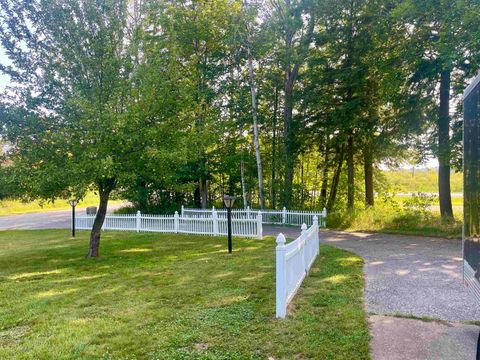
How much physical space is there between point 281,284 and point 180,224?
9.81 metres

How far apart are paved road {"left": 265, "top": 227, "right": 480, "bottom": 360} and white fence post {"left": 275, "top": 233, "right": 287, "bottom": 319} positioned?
1037mm

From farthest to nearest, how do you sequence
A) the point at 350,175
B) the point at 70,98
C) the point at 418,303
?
1. the point at 350,175
2. the point at 70,98
3. the point at 418,303

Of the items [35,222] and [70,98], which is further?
[35,222]

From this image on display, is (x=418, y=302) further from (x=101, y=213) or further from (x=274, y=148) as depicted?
(x=274, y=148)

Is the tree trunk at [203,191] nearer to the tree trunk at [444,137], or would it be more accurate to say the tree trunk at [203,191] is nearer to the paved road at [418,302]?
the paved road at [418,302]

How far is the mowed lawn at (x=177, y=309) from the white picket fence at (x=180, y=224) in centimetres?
285

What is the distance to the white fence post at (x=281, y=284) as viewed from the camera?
434cm

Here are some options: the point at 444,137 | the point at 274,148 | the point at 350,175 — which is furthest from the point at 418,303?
the point at 274,148

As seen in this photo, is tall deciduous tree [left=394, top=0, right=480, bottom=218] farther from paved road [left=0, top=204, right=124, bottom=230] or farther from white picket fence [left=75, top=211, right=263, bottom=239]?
paved road [left=0, top=204, right=124, bottom=230]

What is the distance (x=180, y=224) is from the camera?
13750mm

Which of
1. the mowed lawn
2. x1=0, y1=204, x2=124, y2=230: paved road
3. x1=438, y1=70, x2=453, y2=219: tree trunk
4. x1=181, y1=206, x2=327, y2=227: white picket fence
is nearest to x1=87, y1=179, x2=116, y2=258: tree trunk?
the mowed lawn

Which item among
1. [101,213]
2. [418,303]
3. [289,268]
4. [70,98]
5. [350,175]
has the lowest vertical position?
[418,303]

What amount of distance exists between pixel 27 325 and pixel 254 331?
2.81m

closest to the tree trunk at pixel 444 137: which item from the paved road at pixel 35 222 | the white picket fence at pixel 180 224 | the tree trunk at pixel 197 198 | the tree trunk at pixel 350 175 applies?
the tree trunk at pixel 350 175
